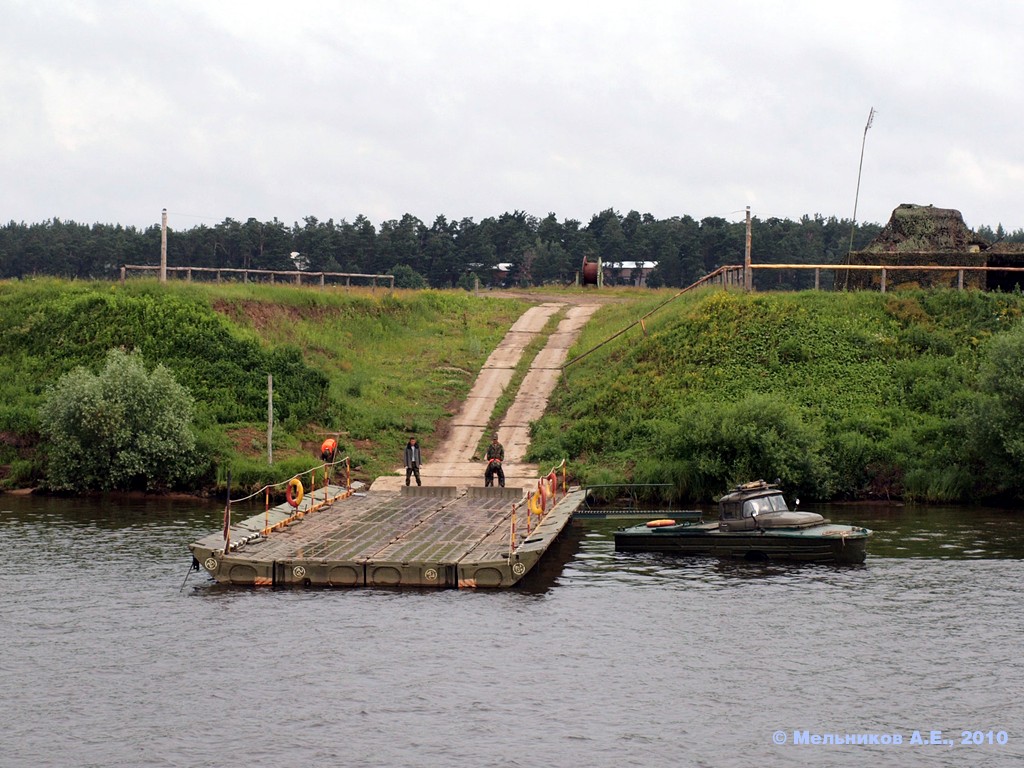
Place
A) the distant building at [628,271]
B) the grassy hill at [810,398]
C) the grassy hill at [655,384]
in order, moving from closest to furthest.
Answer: the grassy hill at [810,398], the grassy hill at [655,384], the distant building at [628,271]

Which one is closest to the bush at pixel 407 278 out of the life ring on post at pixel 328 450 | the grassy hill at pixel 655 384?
the grassy hill at pixel 655 384

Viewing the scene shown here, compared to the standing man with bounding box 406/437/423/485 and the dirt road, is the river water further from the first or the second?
the dirt road

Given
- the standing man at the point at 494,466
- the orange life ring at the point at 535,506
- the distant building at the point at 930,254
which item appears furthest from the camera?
the distant building at the point at 930,254

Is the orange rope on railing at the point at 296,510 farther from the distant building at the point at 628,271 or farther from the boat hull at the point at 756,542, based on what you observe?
the distant building at the point at 628,271

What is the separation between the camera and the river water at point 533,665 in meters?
22.6

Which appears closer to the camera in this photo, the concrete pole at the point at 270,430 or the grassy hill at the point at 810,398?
the grassy hill at the point at 810,398

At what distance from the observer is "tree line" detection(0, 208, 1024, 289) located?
135000mm

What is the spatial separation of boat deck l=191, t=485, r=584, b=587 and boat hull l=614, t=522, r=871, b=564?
2655 millimetres

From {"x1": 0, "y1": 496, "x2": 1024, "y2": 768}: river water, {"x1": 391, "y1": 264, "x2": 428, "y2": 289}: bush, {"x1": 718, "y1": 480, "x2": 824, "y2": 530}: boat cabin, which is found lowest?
{"x1": 0, "y1": 496, "x2": 1024, "y2": 768}: river water

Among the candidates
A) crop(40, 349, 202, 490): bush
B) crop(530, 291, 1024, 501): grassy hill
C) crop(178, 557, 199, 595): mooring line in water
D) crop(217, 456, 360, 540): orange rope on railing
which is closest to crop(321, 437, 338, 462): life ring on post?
crop(217, 456, 360, 540): orange rope on railing

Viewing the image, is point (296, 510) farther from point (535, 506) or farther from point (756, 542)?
point (756, 542)

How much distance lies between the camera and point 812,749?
22.6 metres

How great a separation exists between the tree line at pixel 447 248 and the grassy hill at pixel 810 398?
68.4 metres

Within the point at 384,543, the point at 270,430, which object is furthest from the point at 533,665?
the point at 270,430
